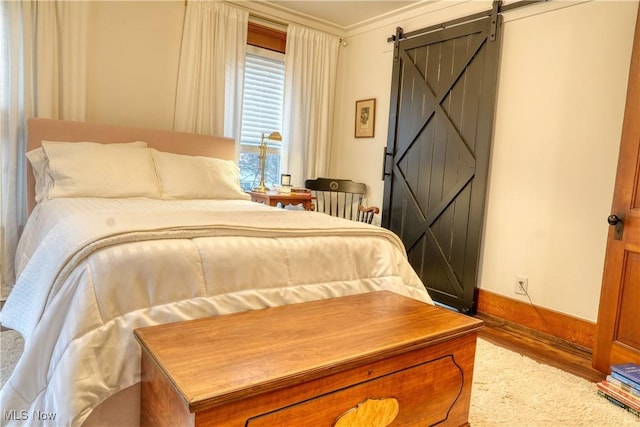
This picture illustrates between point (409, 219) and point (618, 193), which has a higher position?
point (618, 193)

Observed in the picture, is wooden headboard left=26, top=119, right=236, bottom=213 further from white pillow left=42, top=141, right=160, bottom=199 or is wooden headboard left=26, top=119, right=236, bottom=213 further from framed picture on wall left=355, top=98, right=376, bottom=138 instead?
framed picture on wall left=355, top=98, right=376, bottom=138

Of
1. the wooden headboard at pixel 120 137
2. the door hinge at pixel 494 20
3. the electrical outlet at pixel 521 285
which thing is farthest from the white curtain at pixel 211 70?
the electrical outlet at pixel 521 285

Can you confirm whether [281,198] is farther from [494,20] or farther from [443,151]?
[494,20]

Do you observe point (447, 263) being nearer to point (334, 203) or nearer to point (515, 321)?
point (515, 321)

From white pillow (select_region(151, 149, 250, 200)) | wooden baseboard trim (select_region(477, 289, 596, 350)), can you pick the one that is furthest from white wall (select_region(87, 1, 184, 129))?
wooden baseboard trim (select_region(477, 289, 596, 350))

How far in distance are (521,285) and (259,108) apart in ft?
8.95

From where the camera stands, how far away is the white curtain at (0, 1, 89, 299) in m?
2.77

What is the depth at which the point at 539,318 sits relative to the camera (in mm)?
2881

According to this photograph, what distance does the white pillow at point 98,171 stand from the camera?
8.30 feet

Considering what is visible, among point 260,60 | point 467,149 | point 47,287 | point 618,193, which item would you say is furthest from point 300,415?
point 260,60

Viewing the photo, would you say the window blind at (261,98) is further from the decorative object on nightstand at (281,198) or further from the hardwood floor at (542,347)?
the hardwood floor at (542,347)

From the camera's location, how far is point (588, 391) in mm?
2094

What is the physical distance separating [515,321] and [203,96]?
3.00 metres

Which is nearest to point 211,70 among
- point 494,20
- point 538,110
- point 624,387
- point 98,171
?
point 98,171
